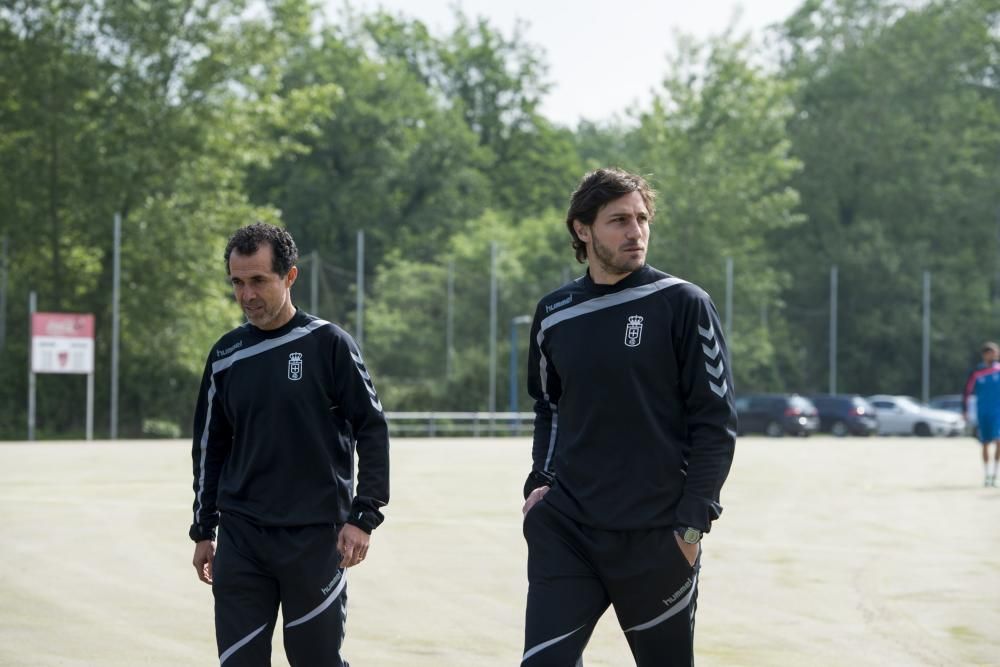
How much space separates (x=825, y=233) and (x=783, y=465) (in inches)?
1900

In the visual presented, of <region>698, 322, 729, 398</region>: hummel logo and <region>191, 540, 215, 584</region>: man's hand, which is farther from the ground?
<region>698, 322, 729, 398</region>: hummel logo

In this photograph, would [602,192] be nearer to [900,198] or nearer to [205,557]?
[205,557]

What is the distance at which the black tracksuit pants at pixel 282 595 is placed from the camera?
5.17 metres

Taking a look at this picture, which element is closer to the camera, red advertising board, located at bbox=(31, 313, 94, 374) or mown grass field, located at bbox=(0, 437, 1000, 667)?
mown grass field, located at bbox=(0, 437, 1000, 667)

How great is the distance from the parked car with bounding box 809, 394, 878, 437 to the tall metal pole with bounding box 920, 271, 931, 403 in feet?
38.2

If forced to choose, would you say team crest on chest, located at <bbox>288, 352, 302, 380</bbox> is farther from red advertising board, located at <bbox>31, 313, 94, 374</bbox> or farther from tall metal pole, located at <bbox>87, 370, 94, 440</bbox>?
tall metal pole, located at <bbox>87, 370, 94, 440</bbox>

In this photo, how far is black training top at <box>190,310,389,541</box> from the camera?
5.22 metres

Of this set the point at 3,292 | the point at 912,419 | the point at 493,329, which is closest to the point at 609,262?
the point at 3,292

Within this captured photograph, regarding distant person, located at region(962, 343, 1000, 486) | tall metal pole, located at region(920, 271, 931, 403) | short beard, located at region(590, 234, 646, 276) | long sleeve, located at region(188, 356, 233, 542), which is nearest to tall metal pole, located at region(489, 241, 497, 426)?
tall metal pole, located at region(920, 271, 931, 403)

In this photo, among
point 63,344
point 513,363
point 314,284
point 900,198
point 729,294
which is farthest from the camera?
point 900,198

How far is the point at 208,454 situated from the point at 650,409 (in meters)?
1.56

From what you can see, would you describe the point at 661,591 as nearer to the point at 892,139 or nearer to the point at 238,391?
the point at 238,391

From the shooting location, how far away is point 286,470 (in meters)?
5.22

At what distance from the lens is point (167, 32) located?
47.7 m
